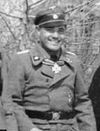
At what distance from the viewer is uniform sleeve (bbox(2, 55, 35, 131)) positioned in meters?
4.63

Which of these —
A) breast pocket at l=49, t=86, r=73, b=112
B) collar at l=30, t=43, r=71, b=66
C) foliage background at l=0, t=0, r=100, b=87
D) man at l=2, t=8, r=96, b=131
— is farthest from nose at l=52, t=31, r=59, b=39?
foliage background at l=0, t=0, r=100, b=87

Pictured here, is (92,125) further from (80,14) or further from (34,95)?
(80,14)

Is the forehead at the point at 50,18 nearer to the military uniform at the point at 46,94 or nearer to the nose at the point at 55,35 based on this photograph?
the nose at the point at 55,35

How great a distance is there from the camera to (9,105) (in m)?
4.71

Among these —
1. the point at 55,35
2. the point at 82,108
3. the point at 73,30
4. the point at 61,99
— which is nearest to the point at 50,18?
the point at 55,35

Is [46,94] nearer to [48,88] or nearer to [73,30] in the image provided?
[48,88]

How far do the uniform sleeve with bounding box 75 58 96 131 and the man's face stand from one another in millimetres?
308

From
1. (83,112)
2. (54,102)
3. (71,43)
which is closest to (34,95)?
(54,102)

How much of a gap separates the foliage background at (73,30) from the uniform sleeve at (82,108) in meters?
1.67

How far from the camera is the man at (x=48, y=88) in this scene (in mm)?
4703

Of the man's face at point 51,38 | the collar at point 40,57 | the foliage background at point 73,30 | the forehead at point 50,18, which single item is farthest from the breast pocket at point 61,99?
the foliage background at point 73,30

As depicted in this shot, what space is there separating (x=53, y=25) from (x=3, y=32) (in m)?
2.09

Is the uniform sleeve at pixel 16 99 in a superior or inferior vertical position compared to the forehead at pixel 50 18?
inferior

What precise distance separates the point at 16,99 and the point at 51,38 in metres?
0.65
